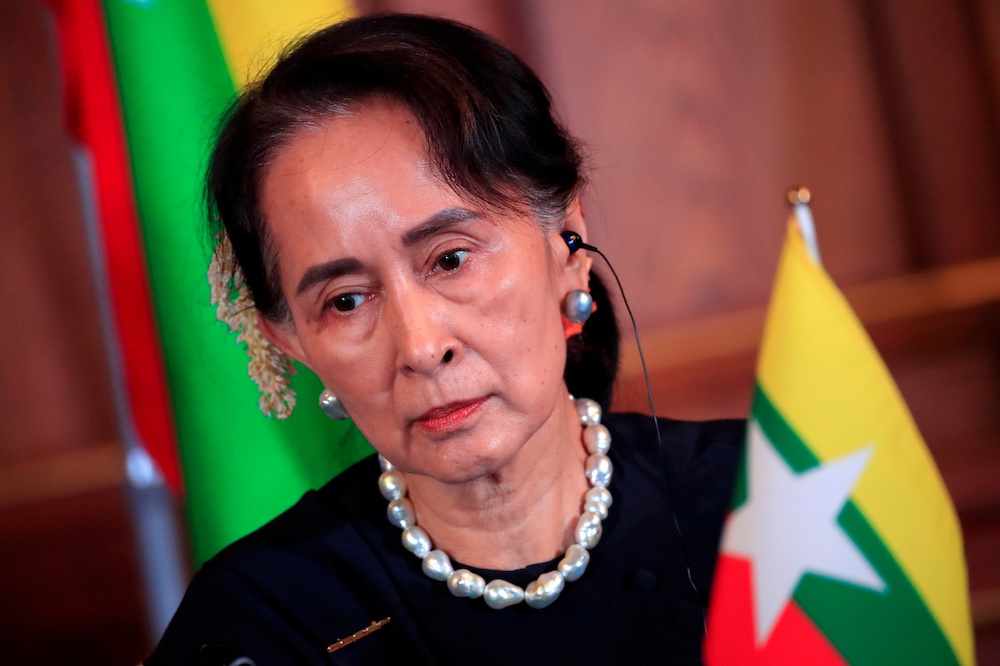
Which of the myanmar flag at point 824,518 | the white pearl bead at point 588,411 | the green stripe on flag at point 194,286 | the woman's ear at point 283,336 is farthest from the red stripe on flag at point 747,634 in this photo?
the green stripe on flag at point 194,286

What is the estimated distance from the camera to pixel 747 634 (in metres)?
1.01

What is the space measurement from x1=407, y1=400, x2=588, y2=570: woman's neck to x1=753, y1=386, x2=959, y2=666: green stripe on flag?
0.46 metres

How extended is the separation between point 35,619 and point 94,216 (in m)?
Result: 1.83

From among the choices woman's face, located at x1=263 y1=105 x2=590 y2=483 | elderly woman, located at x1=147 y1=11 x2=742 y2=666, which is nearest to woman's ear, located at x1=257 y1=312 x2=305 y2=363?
elderly woman, located at x1=147 y1=11 x2=742 y2=666

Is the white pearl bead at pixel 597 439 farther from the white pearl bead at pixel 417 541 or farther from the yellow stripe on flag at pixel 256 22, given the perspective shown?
the yellow stripe on flag at pixel 256 22

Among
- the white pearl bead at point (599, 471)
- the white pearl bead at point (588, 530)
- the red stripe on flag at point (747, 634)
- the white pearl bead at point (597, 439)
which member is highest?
the white pearl bead at point (597, 439)

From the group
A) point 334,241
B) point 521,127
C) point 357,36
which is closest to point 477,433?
point 334,241

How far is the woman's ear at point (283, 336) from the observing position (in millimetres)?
1439

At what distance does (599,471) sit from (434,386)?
1.37 feet

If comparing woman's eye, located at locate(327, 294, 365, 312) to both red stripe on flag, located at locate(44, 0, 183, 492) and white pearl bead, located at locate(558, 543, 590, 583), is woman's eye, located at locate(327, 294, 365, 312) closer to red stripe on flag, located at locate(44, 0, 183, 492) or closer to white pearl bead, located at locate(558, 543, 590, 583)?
white pearl bead, located at locate(558, 543, 590, 583)

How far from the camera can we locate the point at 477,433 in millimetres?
1235

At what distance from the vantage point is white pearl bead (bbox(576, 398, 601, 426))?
1573 millimetres

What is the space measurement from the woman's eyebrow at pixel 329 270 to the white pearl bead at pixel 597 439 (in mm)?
529

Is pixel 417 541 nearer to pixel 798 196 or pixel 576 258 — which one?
pixel 576 258
